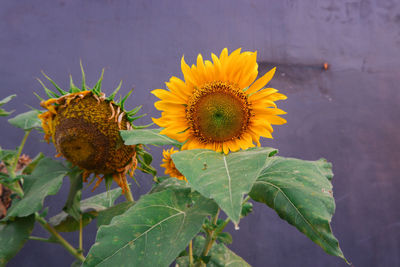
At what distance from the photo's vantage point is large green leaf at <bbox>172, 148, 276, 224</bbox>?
0.28 m

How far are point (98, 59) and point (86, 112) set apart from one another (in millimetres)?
716

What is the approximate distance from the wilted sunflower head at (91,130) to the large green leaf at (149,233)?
0.38ft

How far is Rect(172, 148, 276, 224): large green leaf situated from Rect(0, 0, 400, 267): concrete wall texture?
807 mm

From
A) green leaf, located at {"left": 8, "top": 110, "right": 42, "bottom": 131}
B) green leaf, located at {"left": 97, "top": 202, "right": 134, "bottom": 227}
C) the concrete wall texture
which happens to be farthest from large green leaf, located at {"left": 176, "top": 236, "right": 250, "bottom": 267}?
the concrete wall texture

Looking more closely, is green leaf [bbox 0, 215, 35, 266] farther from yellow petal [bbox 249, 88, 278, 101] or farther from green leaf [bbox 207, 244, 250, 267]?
yellow petal [bbox 249, 88, 278, 101]

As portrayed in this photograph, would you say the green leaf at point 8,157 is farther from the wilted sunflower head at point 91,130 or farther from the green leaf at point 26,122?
the wilted sunflower head at point 91,130

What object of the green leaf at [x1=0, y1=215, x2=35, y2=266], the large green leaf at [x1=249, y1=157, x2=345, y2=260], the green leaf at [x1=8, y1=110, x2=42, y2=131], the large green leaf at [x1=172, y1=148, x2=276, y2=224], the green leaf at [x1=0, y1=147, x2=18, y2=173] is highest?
the large green leaf at [x1=172, y1=148, x2=276, y2=224]

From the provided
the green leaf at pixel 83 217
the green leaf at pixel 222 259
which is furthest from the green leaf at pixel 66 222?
the green leaf at pixel 222 259

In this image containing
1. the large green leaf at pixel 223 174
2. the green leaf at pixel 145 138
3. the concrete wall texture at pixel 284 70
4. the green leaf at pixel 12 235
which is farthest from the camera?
the concrete wall texture at pixel 284 70

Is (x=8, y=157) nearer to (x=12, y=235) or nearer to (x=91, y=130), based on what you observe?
(x=12, y=235)

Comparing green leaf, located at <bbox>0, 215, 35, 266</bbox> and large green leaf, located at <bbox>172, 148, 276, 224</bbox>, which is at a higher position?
large green leaf, located at <bbox>172, 148, 276, 224</bbox>

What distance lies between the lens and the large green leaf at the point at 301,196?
1.14 feet

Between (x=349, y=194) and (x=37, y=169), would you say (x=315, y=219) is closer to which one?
(x=37, y=169)

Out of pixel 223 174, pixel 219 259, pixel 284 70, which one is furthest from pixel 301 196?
pixel 284 70
